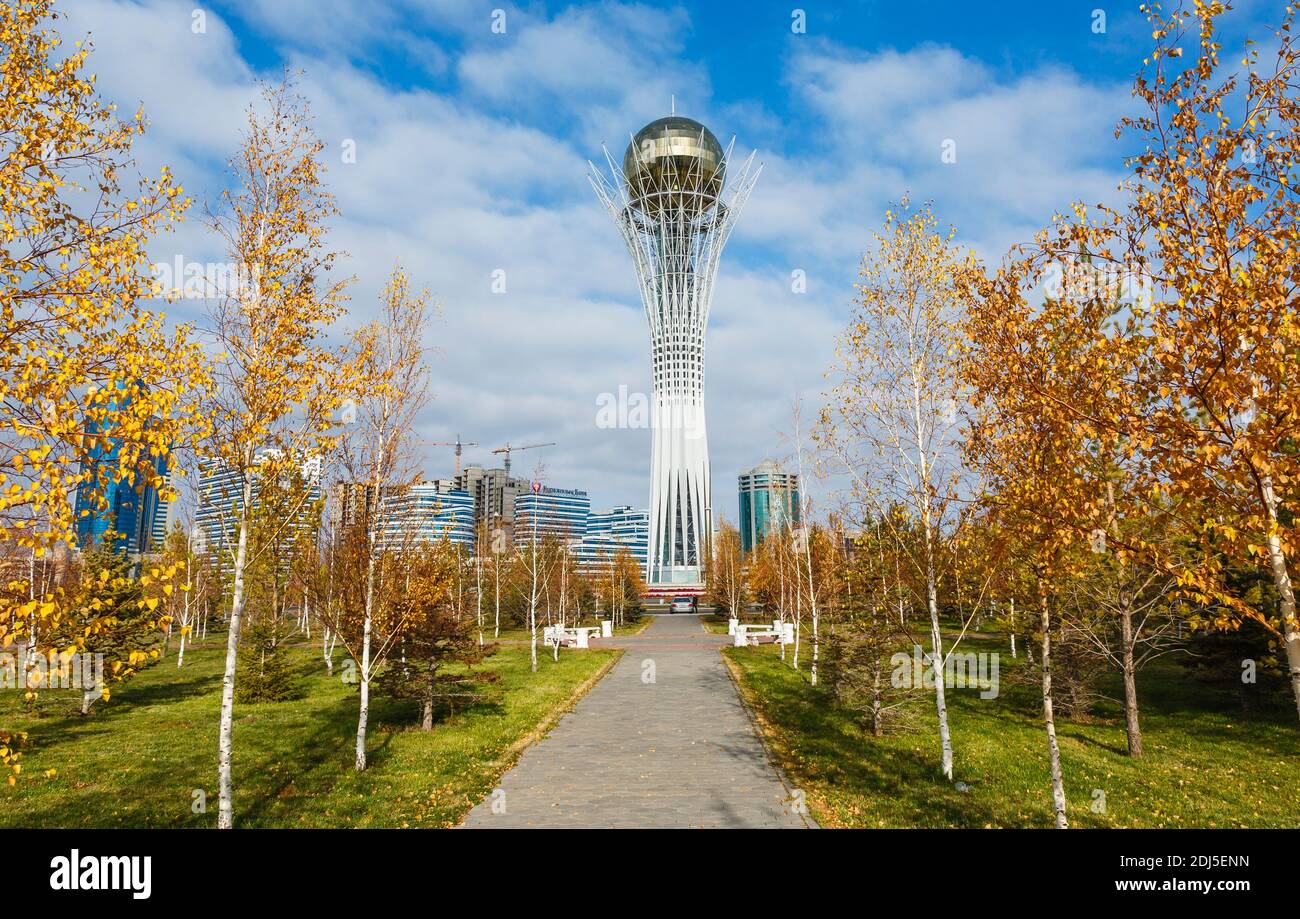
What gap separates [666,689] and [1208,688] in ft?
55.6

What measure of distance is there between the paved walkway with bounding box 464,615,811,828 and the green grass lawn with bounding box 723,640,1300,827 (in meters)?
0.84

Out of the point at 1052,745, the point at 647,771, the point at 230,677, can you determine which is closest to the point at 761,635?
the point at 647,771

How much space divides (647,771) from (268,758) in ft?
24.5

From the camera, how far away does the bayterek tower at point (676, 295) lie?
80325mm

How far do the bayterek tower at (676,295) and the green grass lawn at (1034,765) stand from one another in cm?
6138

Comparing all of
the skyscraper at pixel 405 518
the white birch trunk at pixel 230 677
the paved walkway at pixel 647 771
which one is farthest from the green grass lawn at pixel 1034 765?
the skyscraper at pixel 405 518

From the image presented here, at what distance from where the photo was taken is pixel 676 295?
8081 cm

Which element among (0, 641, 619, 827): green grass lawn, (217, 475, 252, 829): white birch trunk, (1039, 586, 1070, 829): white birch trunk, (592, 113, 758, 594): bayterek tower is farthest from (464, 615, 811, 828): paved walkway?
(592, 113, 758, 594): bayterek tower

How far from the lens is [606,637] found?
46531 millimetres

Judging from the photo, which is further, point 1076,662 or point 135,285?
point 1076,662

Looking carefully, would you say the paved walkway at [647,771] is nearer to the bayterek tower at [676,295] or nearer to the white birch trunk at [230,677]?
the white birch trunk at [230,677]

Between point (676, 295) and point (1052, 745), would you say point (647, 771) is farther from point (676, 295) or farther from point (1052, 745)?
point (676, 295)

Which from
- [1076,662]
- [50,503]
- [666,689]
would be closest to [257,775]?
Answer: [50,503]
